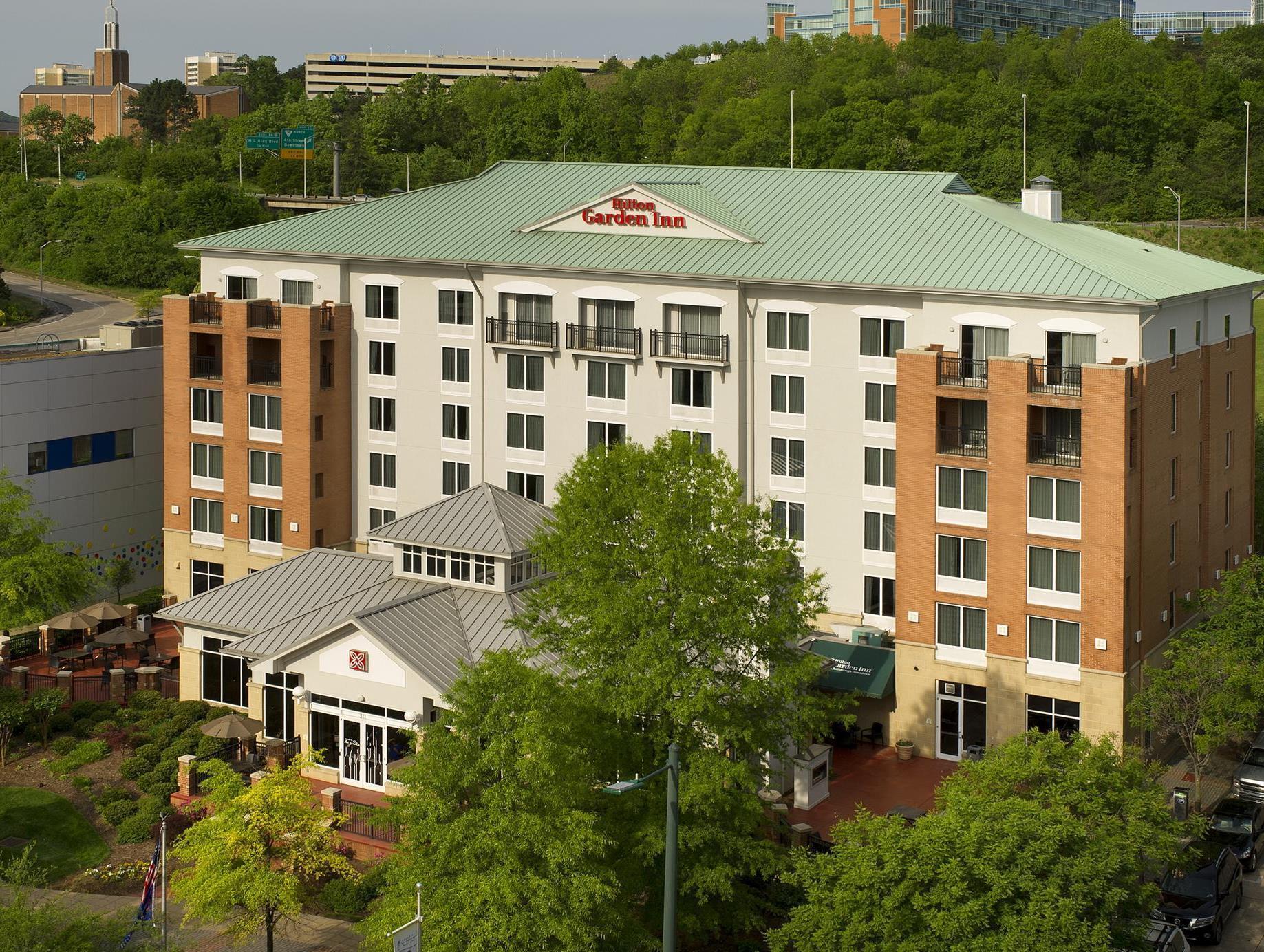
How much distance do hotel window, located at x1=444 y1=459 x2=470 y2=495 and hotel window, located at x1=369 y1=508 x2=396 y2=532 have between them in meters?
3.16

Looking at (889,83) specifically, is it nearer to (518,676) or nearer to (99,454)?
(99,454)

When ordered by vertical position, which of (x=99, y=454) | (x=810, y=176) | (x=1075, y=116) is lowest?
(x=99, y=454)

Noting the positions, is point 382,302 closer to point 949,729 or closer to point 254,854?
point 949,729

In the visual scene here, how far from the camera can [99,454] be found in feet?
236

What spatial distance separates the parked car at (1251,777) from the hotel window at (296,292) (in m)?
40.4

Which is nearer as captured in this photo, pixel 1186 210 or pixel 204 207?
pixel 1186 210

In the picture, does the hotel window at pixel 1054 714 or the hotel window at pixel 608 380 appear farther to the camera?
the hotel window at pixel 608 380

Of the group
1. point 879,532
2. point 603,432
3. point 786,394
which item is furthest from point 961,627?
point 603,432

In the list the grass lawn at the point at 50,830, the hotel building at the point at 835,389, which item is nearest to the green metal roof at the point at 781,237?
the hotel building at the point at 835,389

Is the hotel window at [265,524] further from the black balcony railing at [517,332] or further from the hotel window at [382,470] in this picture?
the black balcony railing at [517,332]

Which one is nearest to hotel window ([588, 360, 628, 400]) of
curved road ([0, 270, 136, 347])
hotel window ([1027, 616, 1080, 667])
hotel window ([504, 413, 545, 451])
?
hotel window ([504, 413, 545, 451])

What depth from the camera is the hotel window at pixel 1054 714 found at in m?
50.4

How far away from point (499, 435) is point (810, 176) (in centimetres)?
1632

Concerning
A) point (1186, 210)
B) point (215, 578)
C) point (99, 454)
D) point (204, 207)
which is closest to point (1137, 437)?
point (215, 578)
